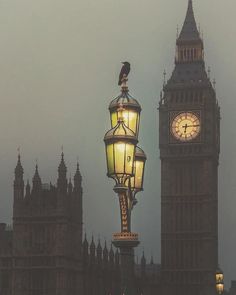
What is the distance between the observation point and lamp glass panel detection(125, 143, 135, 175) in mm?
13102

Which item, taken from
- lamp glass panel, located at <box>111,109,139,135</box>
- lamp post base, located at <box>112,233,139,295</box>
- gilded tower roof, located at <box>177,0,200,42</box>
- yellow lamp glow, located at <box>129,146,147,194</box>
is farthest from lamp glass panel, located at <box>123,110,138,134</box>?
gilded tower roof, located at <box>177,0,200,42</box>

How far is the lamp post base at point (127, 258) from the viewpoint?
502 inches

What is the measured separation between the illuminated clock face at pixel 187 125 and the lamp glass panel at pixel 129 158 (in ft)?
321

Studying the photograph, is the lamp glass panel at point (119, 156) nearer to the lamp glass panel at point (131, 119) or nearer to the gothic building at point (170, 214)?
the lamp glass panel at point (131, 119)

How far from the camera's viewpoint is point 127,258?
42.5 feet

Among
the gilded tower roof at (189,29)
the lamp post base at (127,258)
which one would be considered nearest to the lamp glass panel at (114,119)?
→ the lamp post base at (127,258)

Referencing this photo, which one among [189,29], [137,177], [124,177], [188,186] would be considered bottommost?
[124,177]

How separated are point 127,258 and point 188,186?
98.6 metres

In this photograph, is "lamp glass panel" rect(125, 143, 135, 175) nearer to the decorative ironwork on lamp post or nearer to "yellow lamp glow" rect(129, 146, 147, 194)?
the decorative ironwork on lamp post

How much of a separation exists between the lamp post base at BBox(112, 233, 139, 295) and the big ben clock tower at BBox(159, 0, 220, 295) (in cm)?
9553

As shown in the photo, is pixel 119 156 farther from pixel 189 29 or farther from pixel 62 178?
pixel 189 29

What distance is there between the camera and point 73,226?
289ft

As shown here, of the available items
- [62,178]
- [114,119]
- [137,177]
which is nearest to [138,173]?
[137,177]

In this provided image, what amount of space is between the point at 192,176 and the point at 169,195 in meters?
3.53
